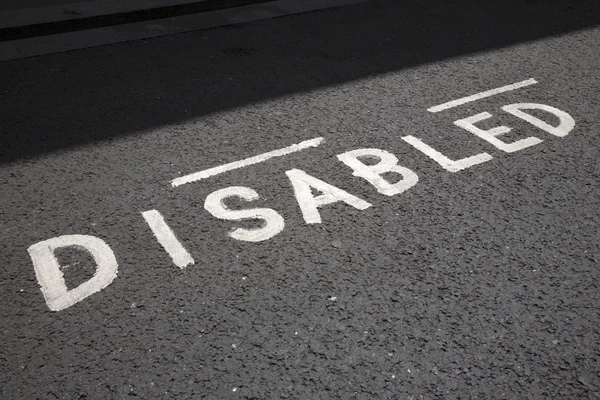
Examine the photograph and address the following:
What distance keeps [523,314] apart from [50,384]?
240cm

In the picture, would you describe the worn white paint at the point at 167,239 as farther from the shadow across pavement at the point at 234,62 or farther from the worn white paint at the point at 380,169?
the worn white paint at the point at 380,169

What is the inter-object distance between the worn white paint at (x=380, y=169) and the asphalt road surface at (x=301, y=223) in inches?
0.8

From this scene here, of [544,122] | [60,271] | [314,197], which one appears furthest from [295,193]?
[544,122]

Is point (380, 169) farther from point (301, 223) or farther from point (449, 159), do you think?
point (301, 223)

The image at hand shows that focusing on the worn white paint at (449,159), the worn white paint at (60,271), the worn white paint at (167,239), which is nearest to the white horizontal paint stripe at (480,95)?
the worn white paint at (449,159)

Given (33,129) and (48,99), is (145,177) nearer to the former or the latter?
(33,129)

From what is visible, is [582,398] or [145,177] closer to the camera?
[582,398]

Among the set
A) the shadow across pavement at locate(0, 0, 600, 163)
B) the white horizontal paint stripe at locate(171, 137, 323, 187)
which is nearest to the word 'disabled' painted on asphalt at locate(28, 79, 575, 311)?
the white horizontal paint stripe at locate(171, 137, 323, 187)

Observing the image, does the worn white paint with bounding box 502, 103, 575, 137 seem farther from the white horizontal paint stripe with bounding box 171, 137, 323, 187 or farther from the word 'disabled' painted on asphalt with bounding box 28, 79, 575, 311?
the white horizontal paint stripe with bounding box 171, 137, 323, 187

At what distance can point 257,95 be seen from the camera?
5.83 meters

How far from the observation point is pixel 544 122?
17.6ft

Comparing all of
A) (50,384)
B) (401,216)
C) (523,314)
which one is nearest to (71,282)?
(50,384)

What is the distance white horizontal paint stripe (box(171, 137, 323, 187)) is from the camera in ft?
15.0

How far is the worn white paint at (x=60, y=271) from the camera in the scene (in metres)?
3.56
